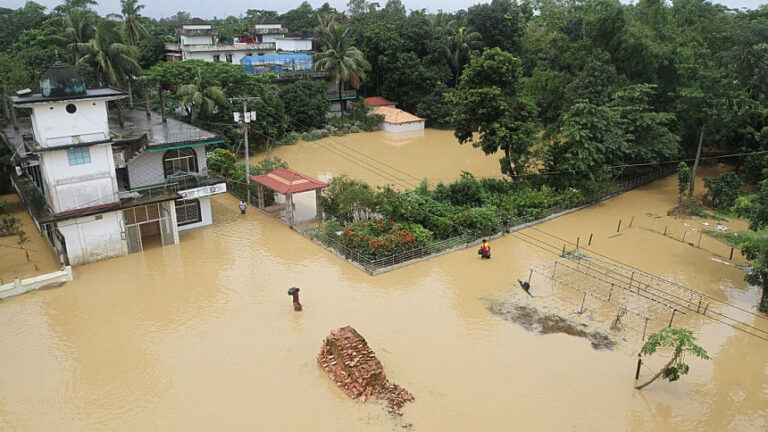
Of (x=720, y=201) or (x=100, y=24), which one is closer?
(x=720, y=201)

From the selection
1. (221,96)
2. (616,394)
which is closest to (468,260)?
(616,394)

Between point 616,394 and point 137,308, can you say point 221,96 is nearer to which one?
point 137,308

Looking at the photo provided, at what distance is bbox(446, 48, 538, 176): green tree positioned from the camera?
27.3m

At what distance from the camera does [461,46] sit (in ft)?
173

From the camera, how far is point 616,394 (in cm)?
1360

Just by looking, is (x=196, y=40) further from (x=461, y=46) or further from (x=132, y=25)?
(x=461, y=46)

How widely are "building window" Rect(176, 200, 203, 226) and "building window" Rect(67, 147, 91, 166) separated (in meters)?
4.54

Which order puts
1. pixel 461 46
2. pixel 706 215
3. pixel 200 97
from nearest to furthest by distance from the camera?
pixel 706 215, pixel 200 97, pixel 461 46

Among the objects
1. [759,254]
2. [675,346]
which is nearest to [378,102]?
[759,254]

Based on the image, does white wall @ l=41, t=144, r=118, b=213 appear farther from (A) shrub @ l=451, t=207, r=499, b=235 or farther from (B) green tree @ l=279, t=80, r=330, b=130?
(B) green tree @ l=279, t=80, r=330, b=130

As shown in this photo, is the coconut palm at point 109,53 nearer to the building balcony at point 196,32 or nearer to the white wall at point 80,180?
the white wall at point 80,180

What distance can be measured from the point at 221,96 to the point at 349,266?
68.1 feet

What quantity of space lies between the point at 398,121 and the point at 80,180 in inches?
1215

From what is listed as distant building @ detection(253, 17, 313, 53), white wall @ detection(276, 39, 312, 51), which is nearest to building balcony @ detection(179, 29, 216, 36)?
distant building @ detection(253, 17, 313, 53)
